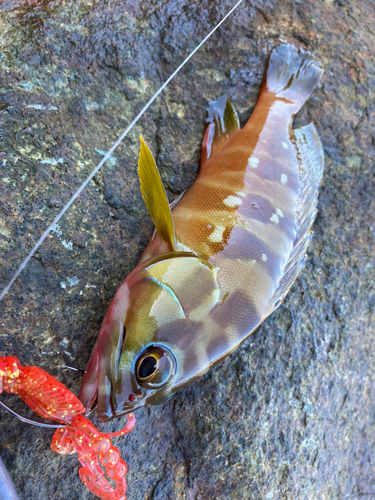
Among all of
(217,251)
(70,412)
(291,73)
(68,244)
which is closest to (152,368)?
(70,412)

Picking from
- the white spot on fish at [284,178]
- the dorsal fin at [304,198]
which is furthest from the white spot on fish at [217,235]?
the white spot on fish at [284,178]

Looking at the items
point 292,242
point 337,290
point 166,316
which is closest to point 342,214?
point 337,290

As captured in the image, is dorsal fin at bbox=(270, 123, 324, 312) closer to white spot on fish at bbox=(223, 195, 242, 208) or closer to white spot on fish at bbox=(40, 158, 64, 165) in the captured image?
white spot on fish at bbox=(223, 195, 242, 208)

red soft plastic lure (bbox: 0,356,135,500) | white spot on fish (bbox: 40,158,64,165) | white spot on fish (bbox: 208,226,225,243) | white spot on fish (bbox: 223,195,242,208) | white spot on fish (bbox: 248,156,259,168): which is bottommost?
red soft plastic lure (bbox: 0,356,135,500)

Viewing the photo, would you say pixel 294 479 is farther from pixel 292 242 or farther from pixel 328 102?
pixel 328 102

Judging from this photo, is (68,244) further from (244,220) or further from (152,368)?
(244,220)

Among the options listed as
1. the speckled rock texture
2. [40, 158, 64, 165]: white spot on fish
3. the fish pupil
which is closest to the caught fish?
the fish pupil
